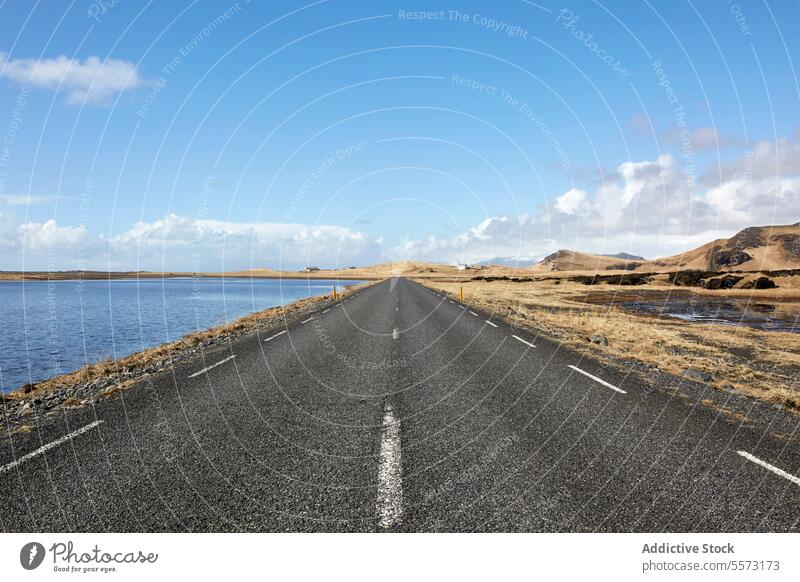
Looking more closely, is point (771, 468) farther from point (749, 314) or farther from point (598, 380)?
point (749, 314)

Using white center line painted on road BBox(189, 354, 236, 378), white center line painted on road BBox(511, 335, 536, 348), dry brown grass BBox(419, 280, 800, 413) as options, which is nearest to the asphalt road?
white center line painted on road BBox(189, 354, 236, 378)

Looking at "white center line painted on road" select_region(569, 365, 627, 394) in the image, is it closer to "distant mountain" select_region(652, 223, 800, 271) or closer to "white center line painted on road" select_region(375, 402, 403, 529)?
"white center line painted on road" select_region(375, 402, 403, 529)

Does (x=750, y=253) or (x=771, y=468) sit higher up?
(x=750, y=253)

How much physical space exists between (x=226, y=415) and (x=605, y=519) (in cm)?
546

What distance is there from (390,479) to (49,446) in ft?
15.5

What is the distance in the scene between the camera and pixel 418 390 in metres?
8.49

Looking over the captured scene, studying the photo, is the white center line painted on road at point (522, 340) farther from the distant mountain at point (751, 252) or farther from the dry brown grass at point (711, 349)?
the distant mountain at point (751, 252)

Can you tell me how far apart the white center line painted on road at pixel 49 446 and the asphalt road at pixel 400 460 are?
3 centimetres

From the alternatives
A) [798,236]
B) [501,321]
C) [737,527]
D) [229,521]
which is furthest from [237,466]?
[798,236]

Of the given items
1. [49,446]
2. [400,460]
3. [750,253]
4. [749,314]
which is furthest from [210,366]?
[750,253]

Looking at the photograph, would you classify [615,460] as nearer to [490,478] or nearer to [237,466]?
[490,478]

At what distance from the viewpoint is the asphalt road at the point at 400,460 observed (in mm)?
3910

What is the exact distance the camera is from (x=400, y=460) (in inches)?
200
